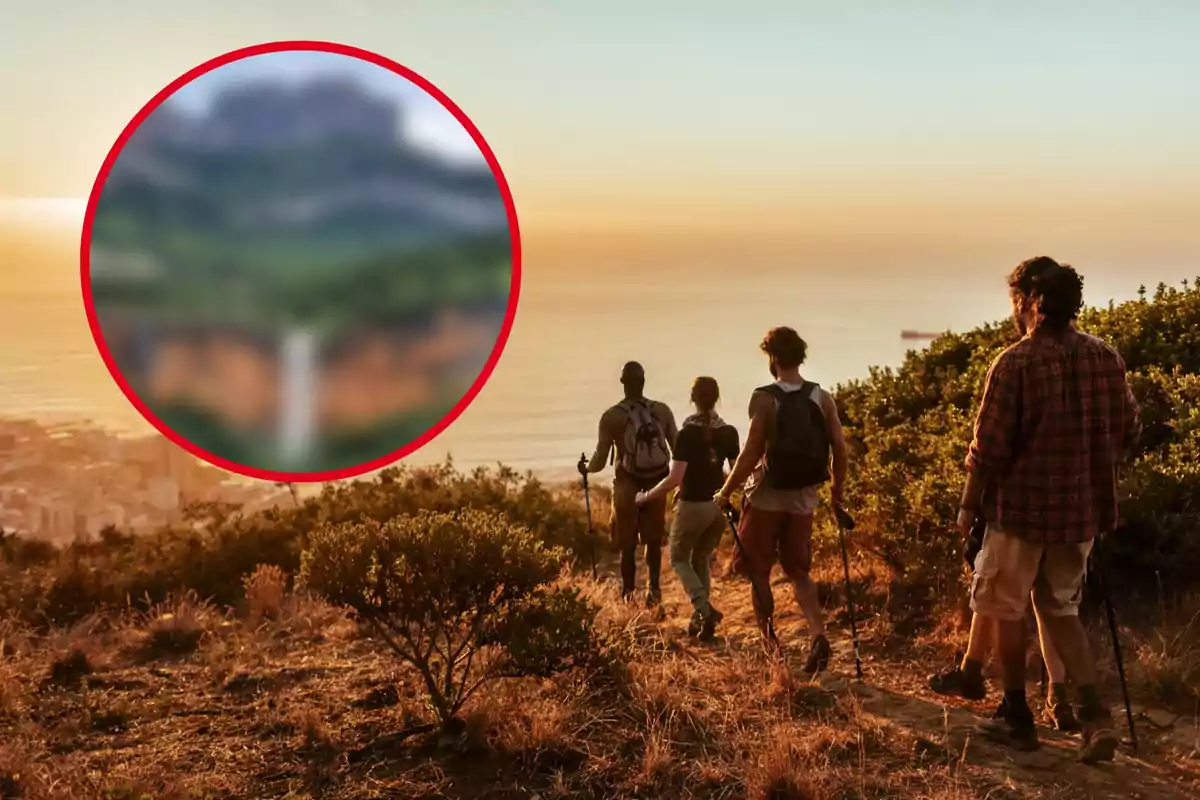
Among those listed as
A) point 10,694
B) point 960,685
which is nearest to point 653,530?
point 960,685

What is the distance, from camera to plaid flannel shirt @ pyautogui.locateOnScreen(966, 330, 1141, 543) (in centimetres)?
503

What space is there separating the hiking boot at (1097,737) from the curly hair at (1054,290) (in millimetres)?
1933

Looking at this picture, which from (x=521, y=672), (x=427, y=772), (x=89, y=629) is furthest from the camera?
(x=89, y=629)

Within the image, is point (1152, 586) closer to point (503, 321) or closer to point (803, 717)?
point (803, 717)

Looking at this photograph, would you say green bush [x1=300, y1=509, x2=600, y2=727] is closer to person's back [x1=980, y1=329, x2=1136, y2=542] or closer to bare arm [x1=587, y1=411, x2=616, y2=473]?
bare arm [x1=587, y1=411, x2=616, y2=473]

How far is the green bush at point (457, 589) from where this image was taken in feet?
18.9

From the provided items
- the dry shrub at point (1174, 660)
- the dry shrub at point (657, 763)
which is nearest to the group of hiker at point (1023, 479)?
the dry shrub at point (1174, 660)

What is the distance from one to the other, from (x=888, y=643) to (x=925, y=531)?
108 centimetres

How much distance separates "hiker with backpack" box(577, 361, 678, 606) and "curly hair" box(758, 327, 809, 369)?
6.27ft

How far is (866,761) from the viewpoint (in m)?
5.23

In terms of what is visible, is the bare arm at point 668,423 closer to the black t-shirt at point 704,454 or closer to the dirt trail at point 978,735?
the black t-shirt at point 704,454

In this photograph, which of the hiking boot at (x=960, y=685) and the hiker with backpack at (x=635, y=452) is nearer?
the hiking boot at (x=960, y=685)

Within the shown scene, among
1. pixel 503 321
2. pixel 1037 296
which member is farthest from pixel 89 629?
pixel 1037 296

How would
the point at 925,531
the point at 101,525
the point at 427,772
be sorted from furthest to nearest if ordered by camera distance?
the point at 101,525 < the point at 925,531 < the point at 427,772
